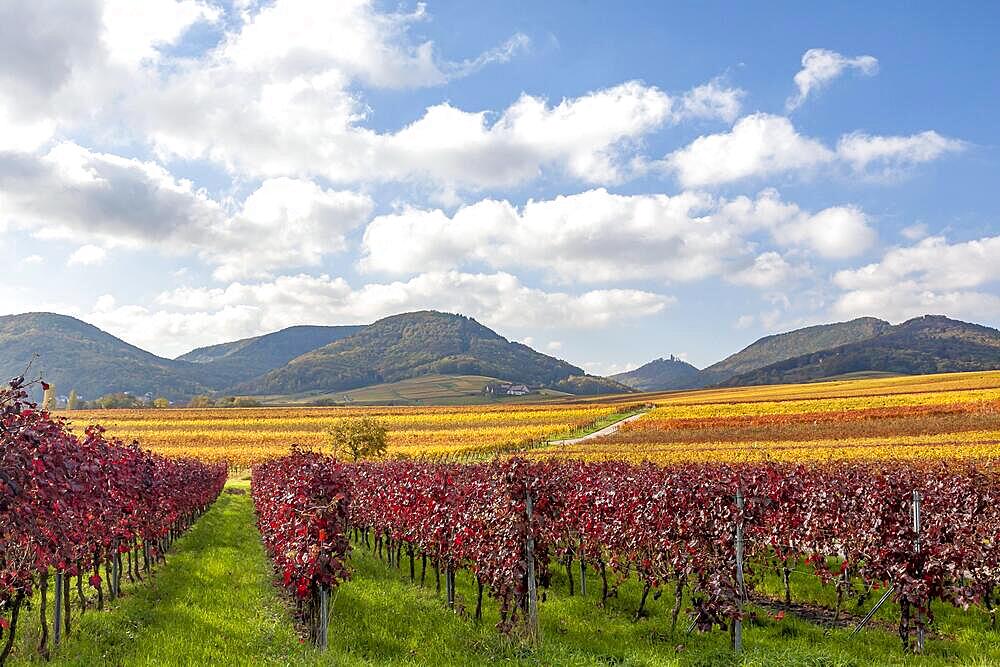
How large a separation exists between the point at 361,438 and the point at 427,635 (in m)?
42.5

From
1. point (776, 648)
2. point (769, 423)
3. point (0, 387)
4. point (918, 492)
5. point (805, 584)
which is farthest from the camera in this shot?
point (769, 423)

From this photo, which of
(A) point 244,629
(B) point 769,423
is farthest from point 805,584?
(B) point 769,423

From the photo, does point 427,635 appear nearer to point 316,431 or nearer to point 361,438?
point 361,438

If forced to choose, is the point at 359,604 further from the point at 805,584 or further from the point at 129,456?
the point at 805,584

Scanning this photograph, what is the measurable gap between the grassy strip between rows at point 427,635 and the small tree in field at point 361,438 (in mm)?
37337

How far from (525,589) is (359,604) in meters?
4.02

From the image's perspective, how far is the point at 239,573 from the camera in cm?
1559

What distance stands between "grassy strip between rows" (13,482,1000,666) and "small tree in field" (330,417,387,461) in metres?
37.3

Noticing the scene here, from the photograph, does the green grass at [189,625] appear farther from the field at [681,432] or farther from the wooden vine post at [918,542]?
the field at [681,432]

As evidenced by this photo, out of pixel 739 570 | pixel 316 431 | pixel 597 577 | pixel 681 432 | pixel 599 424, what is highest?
pixel 739 570

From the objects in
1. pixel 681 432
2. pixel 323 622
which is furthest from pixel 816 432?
pixel 323 622

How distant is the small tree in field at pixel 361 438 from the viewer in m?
52.0

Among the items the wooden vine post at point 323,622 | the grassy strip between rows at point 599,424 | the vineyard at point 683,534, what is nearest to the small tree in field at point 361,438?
the grassy strip between rows at point 599,424

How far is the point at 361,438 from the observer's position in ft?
171
